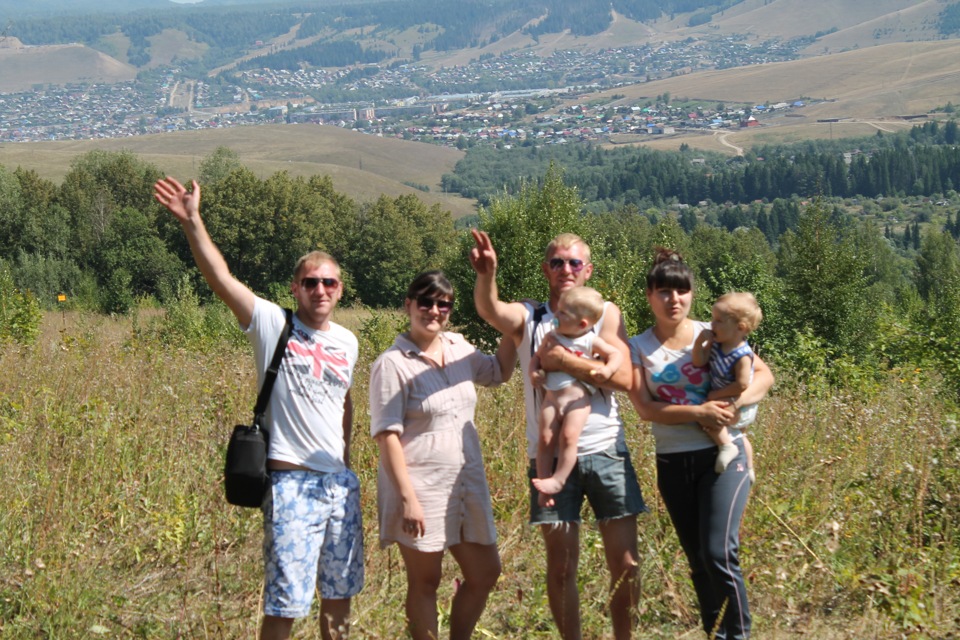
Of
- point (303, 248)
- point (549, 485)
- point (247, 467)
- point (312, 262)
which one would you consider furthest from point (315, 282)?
point (303, 248)

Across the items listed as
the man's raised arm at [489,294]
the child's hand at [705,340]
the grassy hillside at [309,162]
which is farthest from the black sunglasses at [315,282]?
the grassy hillside at [309,162]

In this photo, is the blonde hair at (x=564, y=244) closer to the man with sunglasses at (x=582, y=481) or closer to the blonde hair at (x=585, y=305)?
the man with sunglasses at (x=582, y=481)

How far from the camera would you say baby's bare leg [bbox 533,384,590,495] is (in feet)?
12.0

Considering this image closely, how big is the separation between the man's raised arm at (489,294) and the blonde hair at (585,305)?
225 millimetres

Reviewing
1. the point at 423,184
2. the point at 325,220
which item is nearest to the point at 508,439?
the point at 325,220

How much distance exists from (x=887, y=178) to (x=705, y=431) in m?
164

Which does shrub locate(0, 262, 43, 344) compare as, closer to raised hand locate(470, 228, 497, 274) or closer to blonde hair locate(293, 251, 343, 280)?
blonde hair locate(293, 251, 343, 280)

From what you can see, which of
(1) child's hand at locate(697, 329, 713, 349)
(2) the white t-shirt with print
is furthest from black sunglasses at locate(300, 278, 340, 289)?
(1) child's hand at locate(697, 329, 713, 349)

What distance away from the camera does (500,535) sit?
5023 millimetres

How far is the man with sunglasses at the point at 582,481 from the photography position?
12.2ft

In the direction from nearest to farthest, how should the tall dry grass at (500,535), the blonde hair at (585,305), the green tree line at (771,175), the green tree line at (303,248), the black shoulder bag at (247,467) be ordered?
the black shoulder bag at (247,467), the blonde hair at (585,305), the tall dry grass at (500,535), the green tree line at (303,248), the green tree line at (771,175)

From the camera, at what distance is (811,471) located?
4848 mm

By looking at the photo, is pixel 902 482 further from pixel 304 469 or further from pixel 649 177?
pixel 649 177

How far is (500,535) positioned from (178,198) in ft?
7.81
